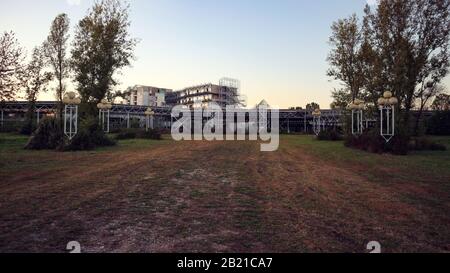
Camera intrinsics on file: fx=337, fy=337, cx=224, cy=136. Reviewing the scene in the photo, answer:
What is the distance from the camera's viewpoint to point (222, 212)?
19.9 ft

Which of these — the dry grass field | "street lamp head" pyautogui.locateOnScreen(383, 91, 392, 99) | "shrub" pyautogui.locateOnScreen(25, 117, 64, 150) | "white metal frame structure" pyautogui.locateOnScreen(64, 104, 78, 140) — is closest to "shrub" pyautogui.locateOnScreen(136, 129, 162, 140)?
"white metal frame structure" pyautogui.locateOnScreen(64, 104, 78, 140)

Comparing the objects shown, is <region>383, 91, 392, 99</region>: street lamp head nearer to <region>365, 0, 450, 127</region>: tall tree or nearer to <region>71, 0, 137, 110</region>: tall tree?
<region>365, 0, 450, 127</region>: tall tree

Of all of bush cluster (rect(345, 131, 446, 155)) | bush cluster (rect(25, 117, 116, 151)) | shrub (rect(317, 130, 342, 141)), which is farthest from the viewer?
shrub (rect(317, 130, 342, 141))

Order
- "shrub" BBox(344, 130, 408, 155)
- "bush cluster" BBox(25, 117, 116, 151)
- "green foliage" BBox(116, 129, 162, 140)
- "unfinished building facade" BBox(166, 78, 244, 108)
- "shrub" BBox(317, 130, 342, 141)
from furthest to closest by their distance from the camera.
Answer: "unfinished building facade" BBox(166, 78, 244, 108)
"shrub" BBox(317, 130, 342, 141)
"green foliage" BBox(116, 129, 162, 140)
"bush cluster" BBox(25, 117, 116, 151)
"shrub" BBox(344, 130, 408, 155)

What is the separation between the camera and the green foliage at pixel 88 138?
20859 millimetres

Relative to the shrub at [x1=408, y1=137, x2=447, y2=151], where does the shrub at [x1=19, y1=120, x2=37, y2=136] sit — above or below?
above

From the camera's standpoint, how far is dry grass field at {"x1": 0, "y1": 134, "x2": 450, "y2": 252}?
4.42 metres

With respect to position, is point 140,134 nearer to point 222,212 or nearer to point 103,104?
A: point 103,104

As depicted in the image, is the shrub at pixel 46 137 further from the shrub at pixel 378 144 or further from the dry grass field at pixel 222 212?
the shrub at pixel 378 144

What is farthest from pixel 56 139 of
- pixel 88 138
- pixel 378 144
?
pixel 378 144

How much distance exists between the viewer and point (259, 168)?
12.6m

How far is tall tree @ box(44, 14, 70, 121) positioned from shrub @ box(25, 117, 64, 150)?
20.3 m
